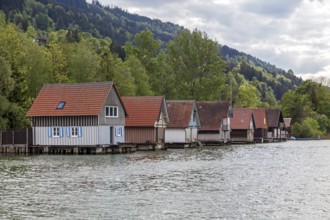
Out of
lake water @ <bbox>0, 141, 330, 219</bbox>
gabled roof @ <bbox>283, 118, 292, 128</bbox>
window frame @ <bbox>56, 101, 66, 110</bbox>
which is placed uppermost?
window frame @ <bbox>56, 101, 66, 110</bbox>

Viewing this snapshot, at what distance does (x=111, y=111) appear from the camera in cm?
6062

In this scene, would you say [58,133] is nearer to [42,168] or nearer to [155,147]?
[155,147]

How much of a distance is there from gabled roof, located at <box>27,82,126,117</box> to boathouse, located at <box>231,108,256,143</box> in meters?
48.8

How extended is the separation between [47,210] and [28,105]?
47.8 metres

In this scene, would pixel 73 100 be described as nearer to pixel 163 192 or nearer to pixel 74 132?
pixel 74 132

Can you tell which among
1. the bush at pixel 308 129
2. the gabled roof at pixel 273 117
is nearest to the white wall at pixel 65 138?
the gabled roof at pixel 273 117

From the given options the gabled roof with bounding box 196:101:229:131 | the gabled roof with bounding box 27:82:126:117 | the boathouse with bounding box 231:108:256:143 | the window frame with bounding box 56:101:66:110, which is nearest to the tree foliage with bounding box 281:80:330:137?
the boathouse with bounding box 231:108:256:143

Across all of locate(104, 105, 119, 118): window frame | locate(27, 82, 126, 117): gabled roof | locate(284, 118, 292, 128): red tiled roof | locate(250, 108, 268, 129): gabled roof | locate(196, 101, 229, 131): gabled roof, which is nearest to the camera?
locate(27, 82, 126, 117): gabled roof

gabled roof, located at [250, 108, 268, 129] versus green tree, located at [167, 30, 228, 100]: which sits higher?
green tree, located at [167, 30, 228, 100]

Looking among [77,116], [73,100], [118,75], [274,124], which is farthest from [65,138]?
[274,124]

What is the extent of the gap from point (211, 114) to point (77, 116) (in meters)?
38.0

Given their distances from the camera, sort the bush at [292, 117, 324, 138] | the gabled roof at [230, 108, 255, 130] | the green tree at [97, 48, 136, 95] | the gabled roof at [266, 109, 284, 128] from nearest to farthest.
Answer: the green tree at [97, 48, 136, 95] < the gabled roof at [230, 108, 255, 130] < the gabled roof at [266, 109, 284, 128] < the bush at [292, 117, 324, 138]

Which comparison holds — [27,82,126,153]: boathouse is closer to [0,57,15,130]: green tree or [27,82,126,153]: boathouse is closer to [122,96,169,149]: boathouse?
[0,57,15,130]: green tree

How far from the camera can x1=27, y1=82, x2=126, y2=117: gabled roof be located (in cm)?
5791
